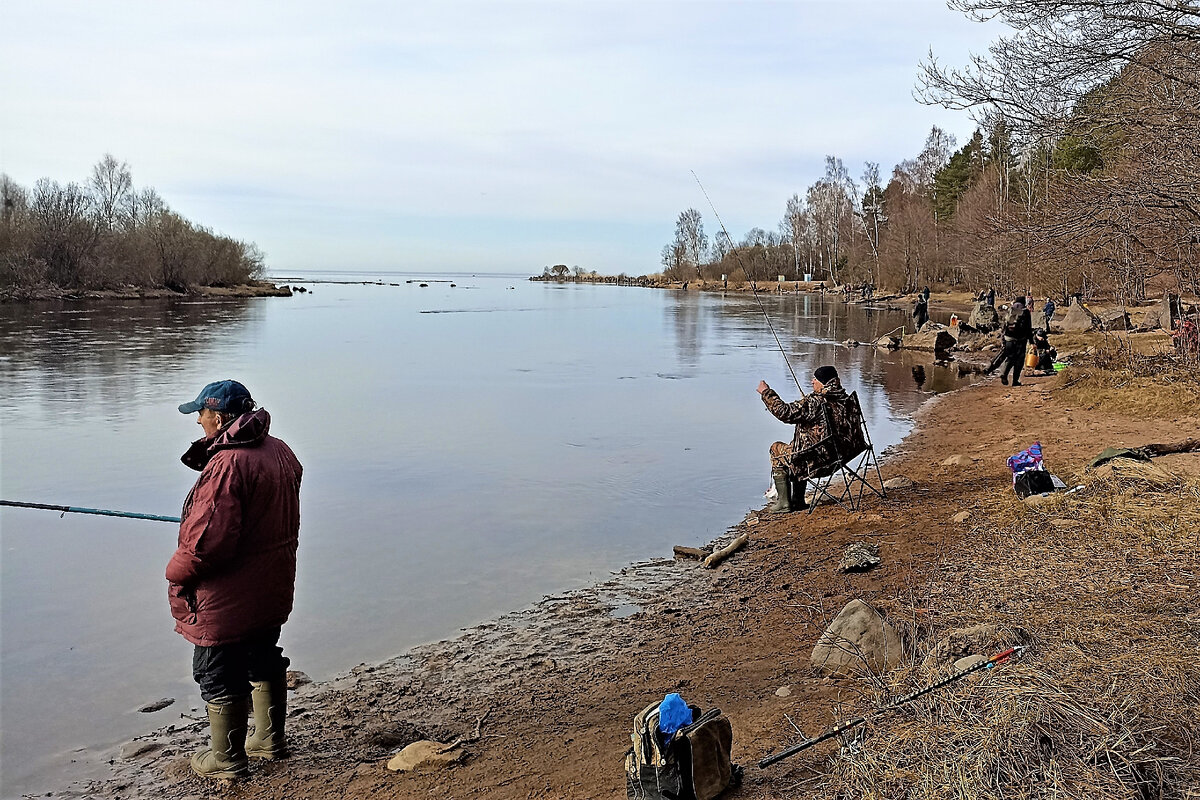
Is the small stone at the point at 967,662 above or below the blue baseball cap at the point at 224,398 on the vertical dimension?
below

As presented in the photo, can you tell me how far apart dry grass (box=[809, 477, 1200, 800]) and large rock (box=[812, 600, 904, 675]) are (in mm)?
244

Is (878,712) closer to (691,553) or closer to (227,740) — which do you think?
(227,740)

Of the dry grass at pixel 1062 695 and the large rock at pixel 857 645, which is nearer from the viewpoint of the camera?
the dry grass at pixel 1062 695

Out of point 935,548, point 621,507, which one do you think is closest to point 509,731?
point 935,548

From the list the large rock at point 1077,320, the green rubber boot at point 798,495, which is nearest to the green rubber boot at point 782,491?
the green rubber boot at point 798,495

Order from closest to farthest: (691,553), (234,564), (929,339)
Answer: (234,564) → (691,553) → (929,339)

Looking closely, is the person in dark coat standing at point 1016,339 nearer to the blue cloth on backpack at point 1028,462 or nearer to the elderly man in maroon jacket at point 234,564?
the blue cloth on backpack at point 1028,462

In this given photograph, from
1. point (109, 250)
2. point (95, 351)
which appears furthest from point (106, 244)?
point (95, 351)

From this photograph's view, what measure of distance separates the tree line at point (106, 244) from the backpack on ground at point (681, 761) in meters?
65.2

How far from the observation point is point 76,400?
17.2 m

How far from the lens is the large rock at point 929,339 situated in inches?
1097

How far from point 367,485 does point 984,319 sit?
24953mm

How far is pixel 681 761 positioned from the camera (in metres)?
3.53

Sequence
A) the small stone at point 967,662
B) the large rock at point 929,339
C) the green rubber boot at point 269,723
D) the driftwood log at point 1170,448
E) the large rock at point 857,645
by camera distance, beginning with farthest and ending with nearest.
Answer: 1. the large rock at point 929,339
2. the driftwood log at point 1170,448
3. the large rock at point 857,645
4. the green rubber boot at point 269,723
5. the small stone at point 967,662
